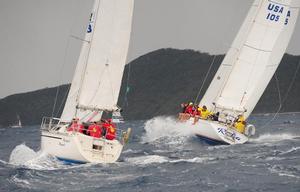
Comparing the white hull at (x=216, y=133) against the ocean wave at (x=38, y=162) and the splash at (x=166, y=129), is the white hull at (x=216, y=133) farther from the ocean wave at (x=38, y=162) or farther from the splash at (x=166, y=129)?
the ocean wave at (x=38, y=162)

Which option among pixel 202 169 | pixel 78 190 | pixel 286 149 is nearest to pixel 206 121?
pixel 286 149

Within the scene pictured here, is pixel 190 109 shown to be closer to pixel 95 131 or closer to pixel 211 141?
pixel 211 141

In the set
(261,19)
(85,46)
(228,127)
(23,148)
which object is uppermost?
(261,19)

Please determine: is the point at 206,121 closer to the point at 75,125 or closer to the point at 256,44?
the point at 256,44

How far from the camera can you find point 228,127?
3475cm

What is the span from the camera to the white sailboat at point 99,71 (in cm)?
2748

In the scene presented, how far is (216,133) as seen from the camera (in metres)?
34.2

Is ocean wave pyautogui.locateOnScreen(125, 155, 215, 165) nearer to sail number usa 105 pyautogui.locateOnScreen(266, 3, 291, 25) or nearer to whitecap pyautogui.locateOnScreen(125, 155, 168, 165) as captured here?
whitecap pyautogui.locateOnScreen(125, 155, 168, 165)

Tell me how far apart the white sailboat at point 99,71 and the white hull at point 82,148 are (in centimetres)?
3

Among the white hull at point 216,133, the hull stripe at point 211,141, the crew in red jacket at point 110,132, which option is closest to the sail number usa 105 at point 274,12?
the white hull at point 216,133

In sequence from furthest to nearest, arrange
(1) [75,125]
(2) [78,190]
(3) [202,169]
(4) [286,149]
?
(4) [286,149], (1) [75,125], (3) [202,169], (2) [78,190]

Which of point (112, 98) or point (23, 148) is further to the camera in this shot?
point (23, 148)

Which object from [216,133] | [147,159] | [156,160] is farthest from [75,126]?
[216,133]

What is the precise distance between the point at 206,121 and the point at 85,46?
823 centimetres
